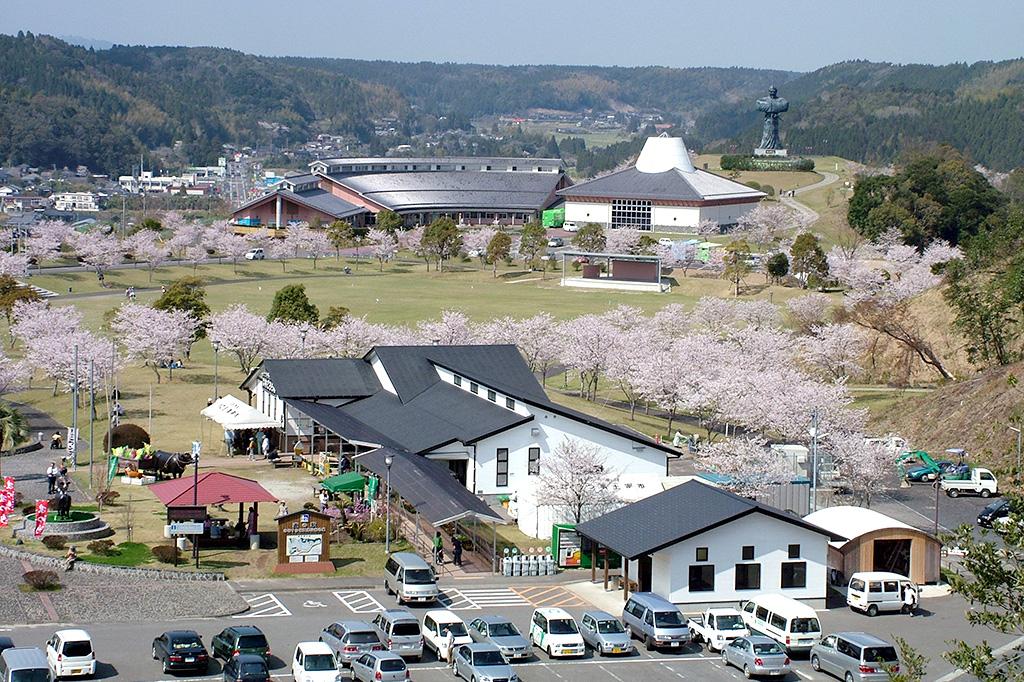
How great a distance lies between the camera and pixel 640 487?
34.7 meters

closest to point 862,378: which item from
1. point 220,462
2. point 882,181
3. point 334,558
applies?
point 220,462

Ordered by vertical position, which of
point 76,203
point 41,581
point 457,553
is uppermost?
point 76,203

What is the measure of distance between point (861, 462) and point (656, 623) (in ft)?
41.2

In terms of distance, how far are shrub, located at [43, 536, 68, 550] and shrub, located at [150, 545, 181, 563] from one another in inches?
75.0

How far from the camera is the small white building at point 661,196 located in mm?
115625

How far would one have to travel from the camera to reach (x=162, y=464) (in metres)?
36.6

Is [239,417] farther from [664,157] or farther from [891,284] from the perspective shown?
[664,157]

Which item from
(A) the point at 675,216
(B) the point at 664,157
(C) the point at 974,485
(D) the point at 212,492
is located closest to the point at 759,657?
(D) the point at 212,492

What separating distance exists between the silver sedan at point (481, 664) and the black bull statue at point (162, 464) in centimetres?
1685

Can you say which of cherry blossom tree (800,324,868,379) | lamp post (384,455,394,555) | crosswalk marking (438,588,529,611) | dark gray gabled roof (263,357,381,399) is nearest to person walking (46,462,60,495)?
lamp post (384,455,394,555)

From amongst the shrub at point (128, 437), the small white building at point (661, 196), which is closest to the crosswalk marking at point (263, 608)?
the shrub at point (128, 437)

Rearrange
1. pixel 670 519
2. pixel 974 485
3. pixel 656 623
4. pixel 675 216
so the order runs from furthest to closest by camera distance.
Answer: pixel 675 216 < pixel 974 485 < pixel 670 519 < pixel 656 623

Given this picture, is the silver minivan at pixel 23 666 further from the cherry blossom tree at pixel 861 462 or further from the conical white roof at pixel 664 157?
the conical white roof at pixel 664 157

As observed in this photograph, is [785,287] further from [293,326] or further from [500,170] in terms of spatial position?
[500,170]
